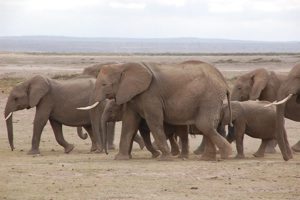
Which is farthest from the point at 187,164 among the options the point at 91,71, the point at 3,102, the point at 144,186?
the point at 3,102

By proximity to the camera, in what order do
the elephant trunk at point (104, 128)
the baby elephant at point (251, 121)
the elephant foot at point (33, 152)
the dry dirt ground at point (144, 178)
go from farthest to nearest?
the elephant foot at point (33, 152) < the elephant trunk at point (104, 128) < the baby elephant at point (251, 121) < the dry dirt ground at point (144, 178)

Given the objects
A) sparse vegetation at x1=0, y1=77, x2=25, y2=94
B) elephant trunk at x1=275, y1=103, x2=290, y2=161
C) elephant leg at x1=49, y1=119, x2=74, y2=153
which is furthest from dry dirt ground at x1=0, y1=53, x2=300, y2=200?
sparse vegetation at x1=0, y1=77, x2=25, y2=94

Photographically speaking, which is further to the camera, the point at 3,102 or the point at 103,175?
the point at 3,102

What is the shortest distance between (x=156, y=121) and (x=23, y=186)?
402 centimetres

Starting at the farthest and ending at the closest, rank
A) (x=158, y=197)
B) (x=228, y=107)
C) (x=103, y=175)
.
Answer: (x=228, y=107) → (x=103, y=175) → (x=158, y=197)

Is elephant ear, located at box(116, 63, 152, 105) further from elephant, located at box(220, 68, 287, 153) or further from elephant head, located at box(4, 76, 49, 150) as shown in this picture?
elephant, located at box(220, 68, 287, 153)

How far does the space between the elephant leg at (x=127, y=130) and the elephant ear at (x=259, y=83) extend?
4389 mm

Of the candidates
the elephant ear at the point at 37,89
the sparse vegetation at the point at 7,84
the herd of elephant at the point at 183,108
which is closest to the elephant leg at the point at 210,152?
the herd of elephant at the point at 183,108

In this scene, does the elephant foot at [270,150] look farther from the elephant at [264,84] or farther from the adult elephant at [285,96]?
the adult elephant at [285,96]

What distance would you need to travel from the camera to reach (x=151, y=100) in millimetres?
16688

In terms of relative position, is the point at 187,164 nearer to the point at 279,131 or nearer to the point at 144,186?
the point at 279,131

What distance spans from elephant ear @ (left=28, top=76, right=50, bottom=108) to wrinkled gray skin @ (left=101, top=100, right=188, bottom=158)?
5.39 feet

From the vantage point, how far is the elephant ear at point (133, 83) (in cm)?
1667

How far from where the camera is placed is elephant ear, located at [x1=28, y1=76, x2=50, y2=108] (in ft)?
62.7
